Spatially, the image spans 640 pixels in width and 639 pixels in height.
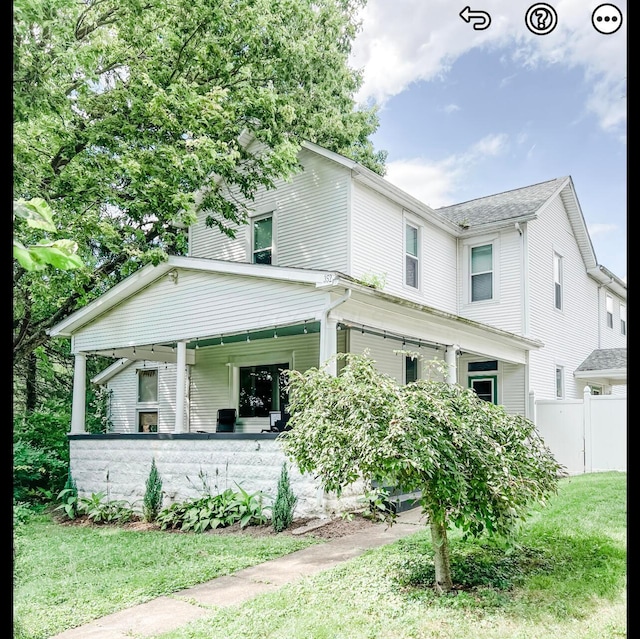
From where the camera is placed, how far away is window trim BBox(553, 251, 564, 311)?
45.8 feet

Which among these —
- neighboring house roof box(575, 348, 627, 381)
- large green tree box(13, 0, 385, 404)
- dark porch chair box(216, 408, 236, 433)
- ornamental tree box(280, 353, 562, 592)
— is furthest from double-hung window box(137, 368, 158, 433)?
ornamental tree box(280, 353, 562, 592)

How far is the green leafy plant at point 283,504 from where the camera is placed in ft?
23.6

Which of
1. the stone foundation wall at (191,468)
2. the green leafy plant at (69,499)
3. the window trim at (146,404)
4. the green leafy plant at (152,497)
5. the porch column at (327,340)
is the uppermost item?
the porch column at (327,340)

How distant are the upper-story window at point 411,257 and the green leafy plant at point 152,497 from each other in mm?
6002

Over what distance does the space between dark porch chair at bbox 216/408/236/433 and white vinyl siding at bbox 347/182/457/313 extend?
3.93 metres

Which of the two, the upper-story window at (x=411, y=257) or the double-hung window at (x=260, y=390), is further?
the double-hung window at (x=260, y=390)

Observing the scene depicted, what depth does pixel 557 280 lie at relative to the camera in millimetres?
14125

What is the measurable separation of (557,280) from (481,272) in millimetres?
2200

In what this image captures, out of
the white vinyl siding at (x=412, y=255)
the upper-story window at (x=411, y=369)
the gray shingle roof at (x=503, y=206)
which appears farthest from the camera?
the gray shingle roof at (x=503, y=206)

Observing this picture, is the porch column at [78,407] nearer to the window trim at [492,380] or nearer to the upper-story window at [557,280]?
the window trim at [492,380]

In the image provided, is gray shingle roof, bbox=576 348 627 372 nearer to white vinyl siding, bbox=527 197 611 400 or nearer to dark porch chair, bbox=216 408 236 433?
white vinyl siding, bbox=527 197 611 400

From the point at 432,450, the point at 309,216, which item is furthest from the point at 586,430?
the point at 432,450

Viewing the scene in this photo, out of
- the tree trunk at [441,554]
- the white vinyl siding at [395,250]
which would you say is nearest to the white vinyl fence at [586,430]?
the white vinyl siding at [395,250]

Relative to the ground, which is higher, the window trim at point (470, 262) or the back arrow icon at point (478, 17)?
the window trim at point (470, 262)
